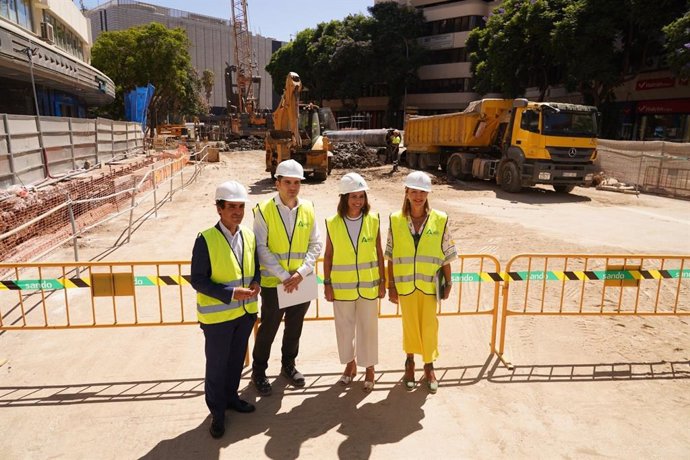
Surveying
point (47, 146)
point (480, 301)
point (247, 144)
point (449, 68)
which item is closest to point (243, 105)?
point (247, 144)

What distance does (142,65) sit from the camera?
137ft

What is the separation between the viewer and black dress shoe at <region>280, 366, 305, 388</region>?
13.6 ft

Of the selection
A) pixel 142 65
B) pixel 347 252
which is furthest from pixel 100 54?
pixel 347 252

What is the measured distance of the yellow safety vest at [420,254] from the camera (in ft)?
12.8

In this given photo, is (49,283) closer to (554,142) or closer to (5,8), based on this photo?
(554,142)

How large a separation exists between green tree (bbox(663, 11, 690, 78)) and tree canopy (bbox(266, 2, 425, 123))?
28.2 meters

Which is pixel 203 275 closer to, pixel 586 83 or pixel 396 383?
pixel 396 383

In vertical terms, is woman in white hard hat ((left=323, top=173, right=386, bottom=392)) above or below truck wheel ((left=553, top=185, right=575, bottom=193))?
above

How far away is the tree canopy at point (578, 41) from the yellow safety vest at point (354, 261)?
78.0 feet

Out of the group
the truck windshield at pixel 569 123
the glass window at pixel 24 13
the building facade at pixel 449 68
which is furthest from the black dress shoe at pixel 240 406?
the building facade at pixel 449 68

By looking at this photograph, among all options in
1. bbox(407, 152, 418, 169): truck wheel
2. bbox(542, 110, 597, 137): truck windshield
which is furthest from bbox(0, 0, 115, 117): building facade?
bbox(407, 152, 418, 169): truck wheel

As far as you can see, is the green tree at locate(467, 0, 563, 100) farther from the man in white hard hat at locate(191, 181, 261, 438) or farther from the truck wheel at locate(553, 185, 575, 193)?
the man in white hard hat at locate(191, 181, 261, 438)

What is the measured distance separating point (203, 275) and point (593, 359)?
12.9 feet

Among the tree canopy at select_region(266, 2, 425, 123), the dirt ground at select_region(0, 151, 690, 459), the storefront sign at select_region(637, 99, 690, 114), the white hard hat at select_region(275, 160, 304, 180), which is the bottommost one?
the dirt ground at select_region(0, 151, 690, 459)
